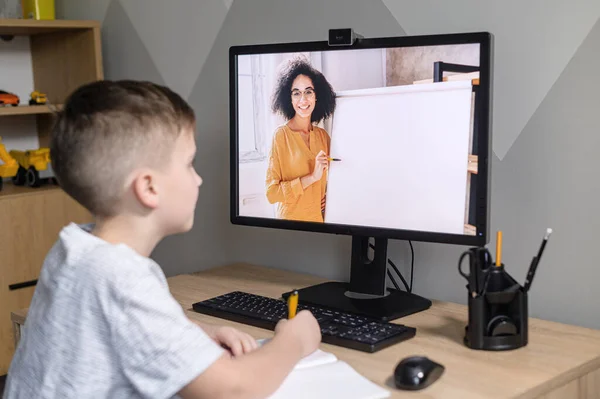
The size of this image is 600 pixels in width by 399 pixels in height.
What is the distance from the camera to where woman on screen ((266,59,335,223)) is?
62.2 inches

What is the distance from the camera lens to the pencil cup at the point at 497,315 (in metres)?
1.28

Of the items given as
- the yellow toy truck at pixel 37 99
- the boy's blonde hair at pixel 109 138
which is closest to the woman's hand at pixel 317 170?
the boy's blonde hair at pixel 109 138

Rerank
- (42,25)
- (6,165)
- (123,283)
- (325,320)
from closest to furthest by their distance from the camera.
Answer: (123,283) < (325,320) < (42,25) < (6,165)

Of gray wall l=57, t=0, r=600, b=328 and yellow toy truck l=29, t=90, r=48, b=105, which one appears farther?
yellow toy truck l=29, t=90, r=48, b=105

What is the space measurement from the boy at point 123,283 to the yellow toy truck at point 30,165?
162cm

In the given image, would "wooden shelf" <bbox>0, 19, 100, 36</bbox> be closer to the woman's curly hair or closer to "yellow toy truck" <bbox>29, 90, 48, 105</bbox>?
"yellow toy truck" <bbox>29, 90, 48, 105</bbox>

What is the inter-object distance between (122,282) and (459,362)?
1.85 ft

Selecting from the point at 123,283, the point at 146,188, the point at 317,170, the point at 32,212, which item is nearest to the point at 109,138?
the point at 146,188

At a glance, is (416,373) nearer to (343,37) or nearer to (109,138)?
(109,138)

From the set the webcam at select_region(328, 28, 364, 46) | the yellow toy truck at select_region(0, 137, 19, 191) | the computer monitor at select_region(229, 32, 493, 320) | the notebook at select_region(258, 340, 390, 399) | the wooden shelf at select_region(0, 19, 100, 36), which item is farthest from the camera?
the yellow toy truck at select_region(0, 137, 19, 191)

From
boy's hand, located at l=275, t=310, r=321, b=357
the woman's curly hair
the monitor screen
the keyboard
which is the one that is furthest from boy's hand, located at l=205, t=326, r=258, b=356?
the woman's curly hair

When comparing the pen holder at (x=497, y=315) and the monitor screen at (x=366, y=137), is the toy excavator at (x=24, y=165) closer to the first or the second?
the monitor screen at (x=366, y=137)

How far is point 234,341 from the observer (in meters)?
1.23

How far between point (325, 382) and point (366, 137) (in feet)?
1.83
